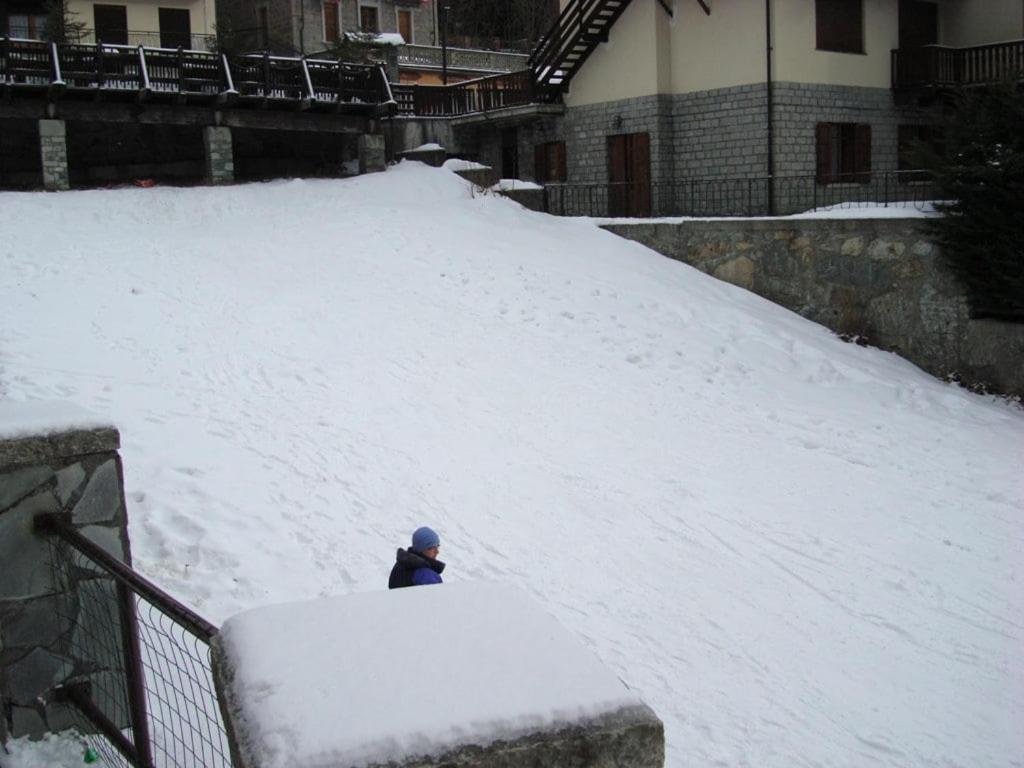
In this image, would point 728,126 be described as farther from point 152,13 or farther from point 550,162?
point 152,13

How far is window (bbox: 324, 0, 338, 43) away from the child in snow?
38.9 metres

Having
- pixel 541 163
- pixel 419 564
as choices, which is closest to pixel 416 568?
pixel 419 564

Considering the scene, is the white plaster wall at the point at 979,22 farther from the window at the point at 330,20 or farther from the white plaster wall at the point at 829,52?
the window at the point at 330,20

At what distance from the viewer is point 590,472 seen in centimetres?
1110

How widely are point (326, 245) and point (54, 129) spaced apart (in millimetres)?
7737

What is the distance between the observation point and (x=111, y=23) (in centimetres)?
3083

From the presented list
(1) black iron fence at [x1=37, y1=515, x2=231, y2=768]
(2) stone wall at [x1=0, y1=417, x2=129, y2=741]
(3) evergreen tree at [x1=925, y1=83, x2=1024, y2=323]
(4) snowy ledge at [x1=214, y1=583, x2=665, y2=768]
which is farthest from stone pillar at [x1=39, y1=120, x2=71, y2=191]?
(4) snowy ledge at [x1=214, y1=583, x2=665, y2=768]

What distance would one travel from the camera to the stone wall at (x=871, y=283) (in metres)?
16.0

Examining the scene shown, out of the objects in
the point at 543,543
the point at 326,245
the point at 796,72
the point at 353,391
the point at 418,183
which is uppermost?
the point at 796,72

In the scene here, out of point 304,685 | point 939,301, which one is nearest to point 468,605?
point 304,685

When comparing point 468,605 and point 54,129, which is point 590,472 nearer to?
point 468,605

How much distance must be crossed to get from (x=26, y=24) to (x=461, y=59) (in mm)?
17743

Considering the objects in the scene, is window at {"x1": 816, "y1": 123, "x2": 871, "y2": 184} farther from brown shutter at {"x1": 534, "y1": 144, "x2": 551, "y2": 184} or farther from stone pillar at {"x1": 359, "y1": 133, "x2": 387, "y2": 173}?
stone pillar at {"x1": 359, "y1": 133, "x2": 387, "y2": 173}

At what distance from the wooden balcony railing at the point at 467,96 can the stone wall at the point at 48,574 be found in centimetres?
2275
